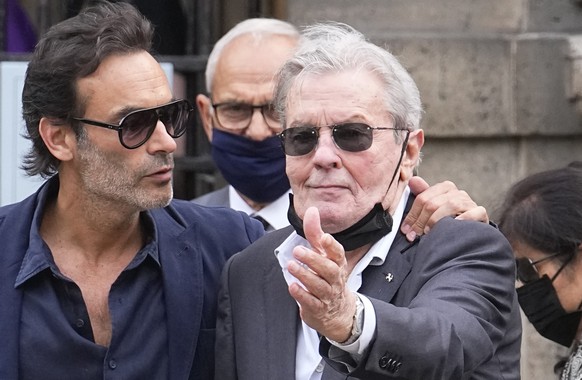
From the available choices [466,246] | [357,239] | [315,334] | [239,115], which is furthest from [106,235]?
[239,115]

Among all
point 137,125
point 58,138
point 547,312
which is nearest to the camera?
point 137,125

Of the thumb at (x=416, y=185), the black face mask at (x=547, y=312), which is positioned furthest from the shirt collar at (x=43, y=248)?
the black face mask at (x=547, y=312)

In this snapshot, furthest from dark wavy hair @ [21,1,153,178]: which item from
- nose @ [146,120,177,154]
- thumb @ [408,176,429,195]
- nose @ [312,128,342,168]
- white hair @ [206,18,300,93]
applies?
white hair @ [206,18,300,93]

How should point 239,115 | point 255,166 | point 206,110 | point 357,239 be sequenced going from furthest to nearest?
point 206,110 < point 239,115 < point 255,166 < point 357,239

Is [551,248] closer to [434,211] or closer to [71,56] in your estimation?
[434,211]

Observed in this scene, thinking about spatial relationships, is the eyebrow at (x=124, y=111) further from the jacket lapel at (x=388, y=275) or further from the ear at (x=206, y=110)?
the ear at (x=206, y=110)

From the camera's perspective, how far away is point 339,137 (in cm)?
349

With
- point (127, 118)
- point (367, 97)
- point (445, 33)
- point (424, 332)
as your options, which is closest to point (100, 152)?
point (127, 118)

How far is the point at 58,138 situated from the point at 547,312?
66.7 inches

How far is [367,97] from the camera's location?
3520 millimetres

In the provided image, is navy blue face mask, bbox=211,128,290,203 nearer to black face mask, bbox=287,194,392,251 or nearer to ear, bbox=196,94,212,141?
ear, bbox=196,94,212,141

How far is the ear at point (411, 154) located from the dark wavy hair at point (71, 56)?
95 centimetres

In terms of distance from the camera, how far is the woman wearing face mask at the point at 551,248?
429cm

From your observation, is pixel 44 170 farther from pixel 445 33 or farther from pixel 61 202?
pixel 445 33
